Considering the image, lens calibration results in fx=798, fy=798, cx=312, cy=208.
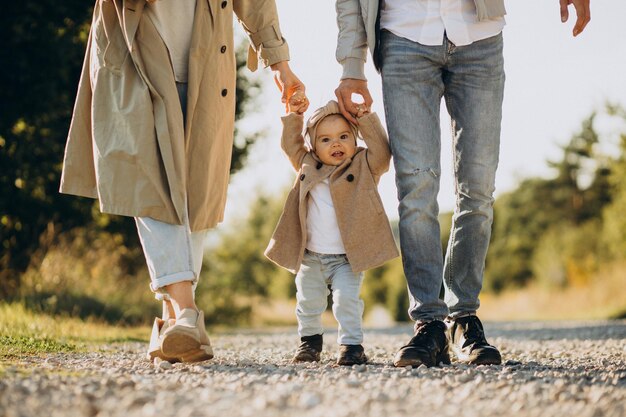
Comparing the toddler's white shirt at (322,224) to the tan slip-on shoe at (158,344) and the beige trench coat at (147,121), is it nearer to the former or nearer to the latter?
the beige trench coat at (147,121)

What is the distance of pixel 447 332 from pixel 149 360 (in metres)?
1.52

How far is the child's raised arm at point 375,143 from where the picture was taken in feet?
13.8

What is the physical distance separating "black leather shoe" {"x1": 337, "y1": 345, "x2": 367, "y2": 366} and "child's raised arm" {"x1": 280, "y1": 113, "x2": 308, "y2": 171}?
3.46 ft

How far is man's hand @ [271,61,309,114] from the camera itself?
14.6 ft

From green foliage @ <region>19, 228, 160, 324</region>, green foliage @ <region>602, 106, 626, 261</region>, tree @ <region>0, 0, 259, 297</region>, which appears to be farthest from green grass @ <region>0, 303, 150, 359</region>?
green foliage @ <region>602, 106, 626, 261</region>

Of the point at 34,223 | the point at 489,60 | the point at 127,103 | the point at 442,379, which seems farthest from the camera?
the point at 34,223

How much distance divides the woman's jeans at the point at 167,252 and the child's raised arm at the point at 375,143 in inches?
40.7

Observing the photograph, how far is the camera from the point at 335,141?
4227 millimetres

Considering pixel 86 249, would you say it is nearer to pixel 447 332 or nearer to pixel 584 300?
pixel 447 332

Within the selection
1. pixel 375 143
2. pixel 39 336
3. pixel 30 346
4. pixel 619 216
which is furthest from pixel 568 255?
pixel 30 346

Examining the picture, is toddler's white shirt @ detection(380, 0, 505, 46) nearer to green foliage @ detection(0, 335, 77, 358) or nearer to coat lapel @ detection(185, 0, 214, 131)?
coat lapel @ detection(185, 0, 214, 131)

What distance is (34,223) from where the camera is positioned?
34.4 ft

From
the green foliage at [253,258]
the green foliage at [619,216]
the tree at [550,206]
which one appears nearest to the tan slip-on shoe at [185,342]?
the green foliage at [253,258]

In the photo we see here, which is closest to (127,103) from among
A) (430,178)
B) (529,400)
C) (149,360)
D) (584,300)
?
(149,360)
